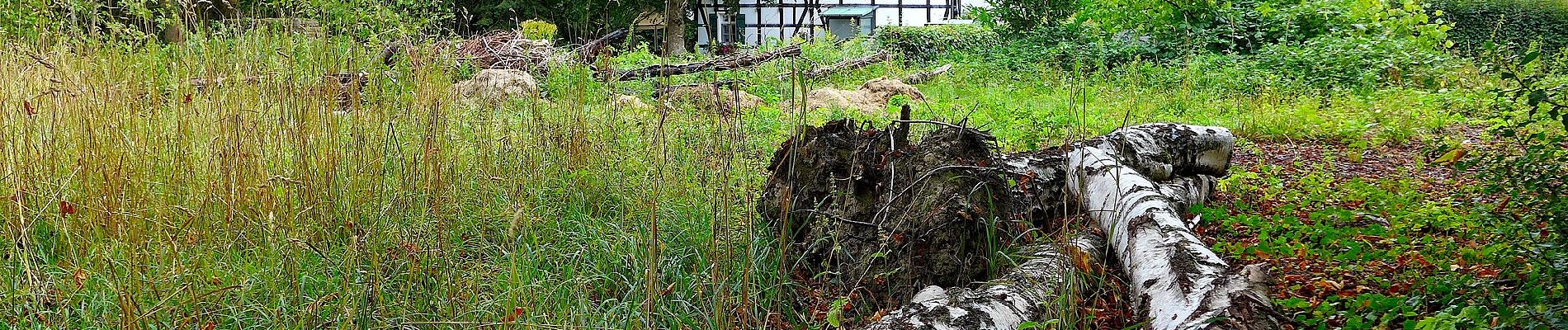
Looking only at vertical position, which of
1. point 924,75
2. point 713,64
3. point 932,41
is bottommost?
point 924,75

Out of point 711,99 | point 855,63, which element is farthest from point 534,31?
point 711,99

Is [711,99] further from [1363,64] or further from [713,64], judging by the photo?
[1363,64]

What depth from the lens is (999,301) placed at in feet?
9.14

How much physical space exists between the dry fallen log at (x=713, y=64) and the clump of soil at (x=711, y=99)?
38cm

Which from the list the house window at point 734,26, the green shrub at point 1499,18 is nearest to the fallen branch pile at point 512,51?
the green shrub at point 1499,18

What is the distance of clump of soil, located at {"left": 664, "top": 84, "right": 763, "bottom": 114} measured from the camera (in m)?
3.46

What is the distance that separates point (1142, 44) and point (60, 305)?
11595mm

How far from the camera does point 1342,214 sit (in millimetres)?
3936

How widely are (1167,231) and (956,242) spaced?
0.61 meters

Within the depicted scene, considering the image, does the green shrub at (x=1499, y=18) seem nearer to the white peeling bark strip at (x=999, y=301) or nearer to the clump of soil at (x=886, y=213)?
the clump of soil at (x=886, y=213)

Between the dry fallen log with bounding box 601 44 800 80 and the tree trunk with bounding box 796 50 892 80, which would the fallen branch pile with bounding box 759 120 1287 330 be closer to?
the dry fallen log with bounding box 601 44 800 80

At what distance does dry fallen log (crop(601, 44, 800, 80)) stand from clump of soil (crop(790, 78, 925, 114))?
45 cm

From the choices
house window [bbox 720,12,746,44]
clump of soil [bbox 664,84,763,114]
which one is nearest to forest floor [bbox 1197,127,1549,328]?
clump of soil [bbox 664,84,763,114]

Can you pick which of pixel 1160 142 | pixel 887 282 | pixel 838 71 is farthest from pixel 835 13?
pixel 887 282
